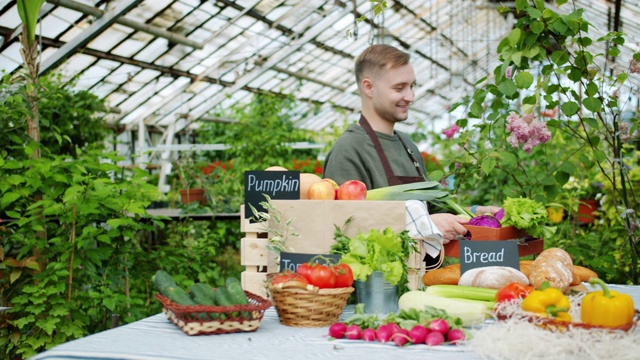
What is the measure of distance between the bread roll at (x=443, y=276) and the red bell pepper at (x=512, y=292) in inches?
11.2

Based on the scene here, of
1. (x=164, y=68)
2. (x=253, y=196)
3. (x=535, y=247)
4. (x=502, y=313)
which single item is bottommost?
(x=502, y=313)

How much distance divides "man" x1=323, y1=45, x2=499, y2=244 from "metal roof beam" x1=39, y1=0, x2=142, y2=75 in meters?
7.13

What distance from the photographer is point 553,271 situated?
2.00m

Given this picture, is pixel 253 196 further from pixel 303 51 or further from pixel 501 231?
pixel 303 51

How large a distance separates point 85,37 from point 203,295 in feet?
27.9

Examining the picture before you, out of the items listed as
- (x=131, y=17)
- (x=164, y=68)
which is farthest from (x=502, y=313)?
(x=164, y=68)

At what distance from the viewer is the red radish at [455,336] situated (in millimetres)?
1598

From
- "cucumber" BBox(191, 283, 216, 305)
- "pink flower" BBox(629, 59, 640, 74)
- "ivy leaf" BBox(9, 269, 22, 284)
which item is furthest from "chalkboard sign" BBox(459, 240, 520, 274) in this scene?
"ivy leaf" BBox(9, 269, 22, 284)

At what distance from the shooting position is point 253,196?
7.25 feet

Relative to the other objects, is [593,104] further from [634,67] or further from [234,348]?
[234,348]

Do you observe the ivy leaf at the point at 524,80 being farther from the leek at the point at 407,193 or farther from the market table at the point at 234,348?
the market table at the point at 234,348

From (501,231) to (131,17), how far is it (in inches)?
355

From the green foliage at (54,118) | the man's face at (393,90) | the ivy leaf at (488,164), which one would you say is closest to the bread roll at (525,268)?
the man's face at (393,90)

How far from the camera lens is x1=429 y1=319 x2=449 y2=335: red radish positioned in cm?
161
